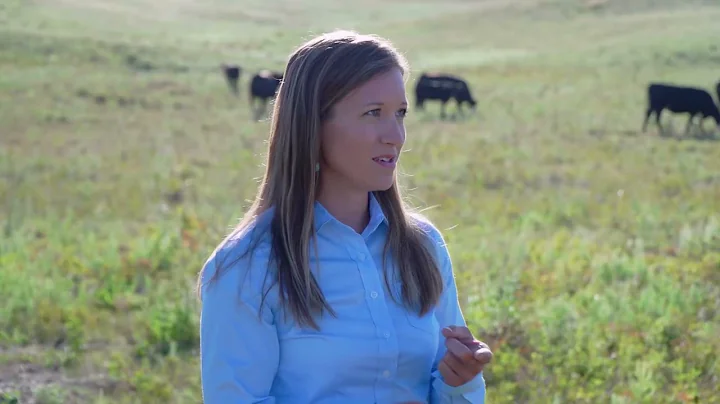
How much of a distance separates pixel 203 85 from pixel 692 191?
2186 centimetres

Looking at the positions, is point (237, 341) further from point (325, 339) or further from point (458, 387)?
point (458, 387)

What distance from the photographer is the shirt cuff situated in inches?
112

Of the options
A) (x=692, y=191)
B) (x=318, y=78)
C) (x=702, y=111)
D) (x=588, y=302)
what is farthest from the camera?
(x=702, y=111)

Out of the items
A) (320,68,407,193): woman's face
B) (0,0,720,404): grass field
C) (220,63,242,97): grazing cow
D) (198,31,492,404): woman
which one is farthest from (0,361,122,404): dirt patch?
(220,63,242,97): grazing cow

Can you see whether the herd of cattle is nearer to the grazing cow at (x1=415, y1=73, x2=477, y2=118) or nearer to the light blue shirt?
the grazing cow at (x1=415, y1=73, x2=477, y2=118)

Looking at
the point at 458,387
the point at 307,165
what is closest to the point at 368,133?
the point at 307,165

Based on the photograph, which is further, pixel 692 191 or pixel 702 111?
pixel 702 111

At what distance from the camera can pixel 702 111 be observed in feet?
80.4

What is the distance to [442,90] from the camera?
1153 inches

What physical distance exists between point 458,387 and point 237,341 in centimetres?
62

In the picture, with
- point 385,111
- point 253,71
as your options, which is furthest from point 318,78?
point 253,71

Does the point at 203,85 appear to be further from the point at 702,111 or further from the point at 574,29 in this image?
the point at 574,29

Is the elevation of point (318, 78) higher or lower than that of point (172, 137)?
higher

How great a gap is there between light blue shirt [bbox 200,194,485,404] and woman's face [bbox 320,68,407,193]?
0.14 metres
